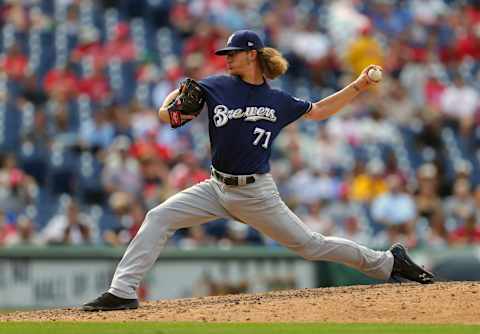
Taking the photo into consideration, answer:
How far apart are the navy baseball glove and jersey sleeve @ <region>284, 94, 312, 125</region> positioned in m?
0.56

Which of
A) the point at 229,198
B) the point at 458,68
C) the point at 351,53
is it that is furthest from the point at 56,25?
the point at 229,198

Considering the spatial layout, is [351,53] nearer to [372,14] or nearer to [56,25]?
[372,14]

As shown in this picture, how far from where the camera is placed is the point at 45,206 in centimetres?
1379

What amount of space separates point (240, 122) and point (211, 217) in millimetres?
681

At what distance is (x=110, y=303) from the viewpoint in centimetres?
784

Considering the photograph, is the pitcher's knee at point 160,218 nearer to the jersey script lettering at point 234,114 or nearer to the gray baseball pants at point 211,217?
the gray baseball pants at point 211,217

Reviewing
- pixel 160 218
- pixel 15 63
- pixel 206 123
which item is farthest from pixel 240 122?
pixel 15 63

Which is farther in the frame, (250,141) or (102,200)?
(102,200)

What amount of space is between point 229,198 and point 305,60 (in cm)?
1035

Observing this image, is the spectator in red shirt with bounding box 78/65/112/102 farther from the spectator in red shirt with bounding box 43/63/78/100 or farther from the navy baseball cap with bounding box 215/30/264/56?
the navy baseball cap with bounding box 215/30/264/56

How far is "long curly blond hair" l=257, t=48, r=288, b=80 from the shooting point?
7762 millimetres

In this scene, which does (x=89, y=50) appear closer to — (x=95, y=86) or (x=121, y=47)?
(x=121, y=47)

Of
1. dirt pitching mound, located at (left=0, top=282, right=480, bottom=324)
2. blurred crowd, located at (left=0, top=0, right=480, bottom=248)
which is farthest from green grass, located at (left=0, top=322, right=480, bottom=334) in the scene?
blurred crowd, located at (left=0, top=0, right=480, bottom=248)

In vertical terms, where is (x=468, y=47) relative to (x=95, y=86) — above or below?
above
